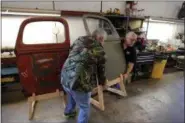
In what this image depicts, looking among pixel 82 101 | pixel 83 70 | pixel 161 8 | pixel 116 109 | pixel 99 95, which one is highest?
pixel 161 8

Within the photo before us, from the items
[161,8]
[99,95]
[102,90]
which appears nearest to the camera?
[99,95]

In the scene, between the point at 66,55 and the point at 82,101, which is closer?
the point at 82,101

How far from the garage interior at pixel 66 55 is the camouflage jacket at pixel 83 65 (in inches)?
21.6

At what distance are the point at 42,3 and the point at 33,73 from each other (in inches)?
77.8

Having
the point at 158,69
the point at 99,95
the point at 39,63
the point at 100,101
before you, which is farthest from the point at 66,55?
the point at 158,69

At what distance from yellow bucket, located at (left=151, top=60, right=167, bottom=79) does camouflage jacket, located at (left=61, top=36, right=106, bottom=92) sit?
2.82m

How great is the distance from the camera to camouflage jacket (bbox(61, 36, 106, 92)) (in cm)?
180

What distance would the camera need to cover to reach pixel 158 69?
436 centimetres

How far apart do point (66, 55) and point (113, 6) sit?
267cm

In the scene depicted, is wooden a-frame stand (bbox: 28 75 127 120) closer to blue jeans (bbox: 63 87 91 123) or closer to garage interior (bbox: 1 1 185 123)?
garage interior (bbox: 1 1 185 123)

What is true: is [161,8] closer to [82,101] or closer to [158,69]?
[158,69]

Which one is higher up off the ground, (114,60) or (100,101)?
(114,60)

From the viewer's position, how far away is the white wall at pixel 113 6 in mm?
3432

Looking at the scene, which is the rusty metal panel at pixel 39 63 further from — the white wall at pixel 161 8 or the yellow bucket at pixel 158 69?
the white wall at pixel 161 8
